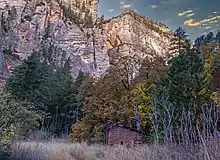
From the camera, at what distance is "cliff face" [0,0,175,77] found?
73875mm

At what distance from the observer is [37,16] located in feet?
267

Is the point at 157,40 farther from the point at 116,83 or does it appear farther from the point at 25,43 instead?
the point at 116,83

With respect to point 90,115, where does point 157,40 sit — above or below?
above

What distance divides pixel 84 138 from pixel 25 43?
5123 cm

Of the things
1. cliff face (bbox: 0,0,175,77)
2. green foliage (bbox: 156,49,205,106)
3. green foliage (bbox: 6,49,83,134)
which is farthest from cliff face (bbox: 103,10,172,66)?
green foliage (bbox: 156,49,205,106)

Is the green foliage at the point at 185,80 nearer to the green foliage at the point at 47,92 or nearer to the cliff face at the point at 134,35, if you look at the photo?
the green foliage at the point at 47,92

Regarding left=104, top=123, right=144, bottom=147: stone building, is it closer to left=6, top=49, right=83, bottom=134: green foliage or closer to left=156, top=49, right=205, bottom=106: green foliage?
left=156, top=49, right=205, bottom=106: green foliage

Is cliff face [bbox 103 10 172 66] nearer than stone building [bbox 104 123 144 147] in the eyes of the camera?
No

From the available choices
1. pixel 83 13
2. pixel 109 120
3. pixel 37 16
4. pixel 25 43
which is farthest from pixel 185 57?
pixel 83 13

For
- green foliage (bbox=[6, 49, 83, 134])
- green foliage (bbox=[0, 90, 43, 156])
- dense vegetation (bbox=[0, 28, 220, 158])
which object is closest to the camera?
A: dense vegetation (bbox=[0, 28, 220, 158])

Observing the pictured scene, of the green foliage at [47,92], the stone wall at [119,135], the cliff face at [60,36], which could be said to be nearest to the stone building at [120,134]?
the stone wall at [119,135]

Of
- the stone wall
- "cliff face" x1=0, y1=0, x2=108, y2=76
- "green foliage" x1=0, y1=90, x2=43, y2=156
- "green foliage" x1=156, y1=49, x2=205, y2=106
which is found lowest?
the stone wall

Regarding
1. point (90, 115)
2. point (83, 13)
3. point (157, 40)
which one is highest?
point (83, 13)

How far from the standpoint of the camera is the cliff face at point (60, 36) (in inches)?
2908
